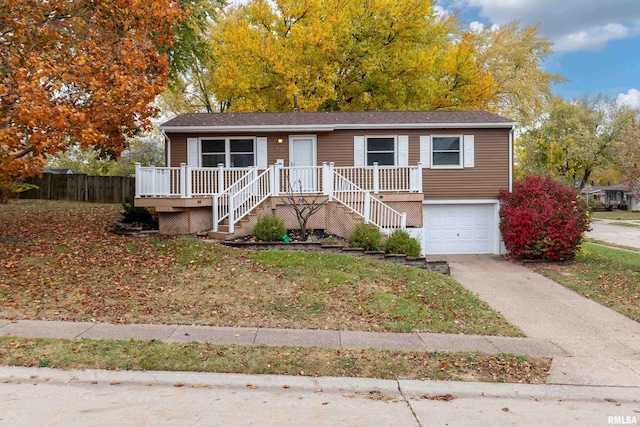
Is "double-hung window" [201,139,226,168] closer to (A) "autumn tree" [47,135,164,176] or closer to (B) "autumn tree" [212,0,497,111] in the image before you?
(B) "autumn tree" [212,0,497,111]

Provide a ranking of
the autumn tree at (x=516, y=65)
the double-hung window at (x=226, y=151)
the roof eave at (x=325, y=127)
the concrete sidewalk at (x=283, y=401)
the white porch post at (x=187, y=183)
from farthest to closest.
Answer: the autumn tree at (x=516, y=65) < the double-hung window at (x=226, y=151) < the roof eave at (x=325, y=127) < the white porch post at (x=187, y=183) < the concrete sidewalk at (x=283, y=401)

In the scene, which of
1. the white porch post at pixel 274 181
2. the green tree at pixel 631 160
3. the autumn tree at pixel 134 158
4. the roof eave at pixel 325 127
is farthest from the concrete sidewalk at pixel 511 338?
the autumn tree at pixel 134 158

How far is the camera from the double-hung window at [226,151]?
1566 cm

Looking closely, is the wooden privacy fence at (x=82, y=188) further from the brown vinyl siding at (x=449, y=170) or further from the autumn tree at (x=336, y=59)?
the brown vinyl siding at (x=449, y=170)

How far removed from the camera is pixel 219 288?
Answer: 858cm

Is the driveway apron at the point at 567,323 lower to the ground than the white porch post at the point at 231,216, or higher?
lower

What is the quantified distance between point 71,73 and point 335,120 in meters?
9.01

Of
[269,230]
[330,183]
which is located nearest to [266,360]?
[269,230]

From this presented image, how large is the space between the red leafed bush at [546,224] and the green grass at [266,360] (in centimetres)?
917

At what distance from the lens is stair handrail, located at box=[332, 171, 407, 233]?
12.8 m

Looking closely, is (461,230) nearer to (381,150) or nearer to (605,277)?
(381,150)

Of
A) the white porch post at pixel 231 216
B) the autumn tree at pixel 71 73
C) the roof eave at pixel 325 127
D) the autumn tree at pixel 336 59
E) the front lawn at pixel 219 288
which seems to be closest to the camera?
the front lawn at pixel 219 288

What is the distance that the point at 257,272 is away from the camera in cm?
948

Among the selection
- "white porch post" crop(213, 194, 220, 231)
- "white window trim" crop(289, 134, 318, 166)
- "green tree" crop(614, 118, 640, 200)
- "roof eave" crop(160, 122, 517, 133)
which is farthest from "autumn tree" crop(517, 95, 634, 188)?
"white porch post" crop(213, 194, 220, 231)
